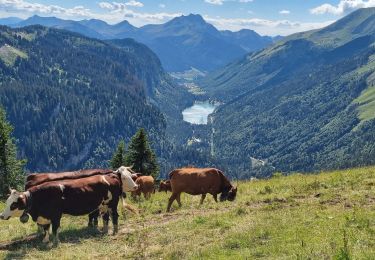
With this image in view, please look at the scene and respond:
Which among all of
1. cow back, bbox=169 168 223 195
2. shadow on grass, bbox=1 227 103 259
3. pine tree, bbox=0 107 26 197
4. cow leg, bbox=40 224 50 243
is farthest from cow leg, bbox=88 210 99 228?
pine tree, bbox=0 107 26 197

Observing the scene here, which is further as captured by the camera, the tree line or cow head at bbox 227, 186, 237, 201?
the tree line

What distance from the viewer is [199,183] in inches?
1127

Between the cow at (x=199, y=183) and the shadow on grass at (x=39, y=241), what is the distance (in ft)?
25.5

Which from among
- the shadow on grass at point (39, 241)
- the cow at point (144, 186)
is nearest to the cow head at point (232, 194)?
the shadow on grass at point (39, 241)

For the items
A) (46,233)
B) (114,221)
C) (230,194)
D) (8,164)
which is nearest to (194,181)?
(230,194)

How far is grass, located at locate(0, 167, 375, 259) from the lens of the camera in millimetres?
Answer: 14727

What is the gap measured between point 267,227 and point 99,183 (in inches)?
338

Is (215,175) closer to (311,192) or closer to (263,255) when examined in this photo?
(311,192)

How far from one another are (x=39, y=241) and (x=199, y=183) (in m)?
11.4

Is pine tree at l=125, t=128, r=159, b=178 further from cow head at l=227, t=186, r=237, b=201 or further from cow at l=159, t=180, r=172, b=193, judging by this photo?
cow head at l=227, t=186, r=237, b=201

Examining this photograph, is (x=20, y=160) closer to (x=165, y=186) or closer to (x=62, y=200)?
(x=165, y=186)

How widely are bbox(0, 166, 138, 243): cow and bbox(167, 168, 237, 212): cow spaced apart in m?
6.32

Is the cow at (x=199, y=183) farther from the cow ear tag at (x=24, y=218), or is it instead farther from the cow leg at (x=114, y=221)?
the cow ear tag at (x=24, y=218)

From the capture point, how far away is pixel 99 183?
21.8 meters
